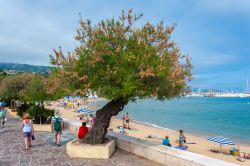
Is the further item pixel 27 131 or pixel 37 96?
pixel 37 96

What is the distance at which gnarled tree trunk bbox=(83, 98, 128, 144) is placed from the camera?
9.97 metres

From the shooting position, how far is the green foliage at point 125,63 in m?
8.91

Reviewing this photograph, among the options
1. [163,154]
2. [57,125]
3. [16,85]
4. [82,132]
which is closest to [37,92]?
[16,85]

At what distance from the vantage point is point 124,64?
909 cm

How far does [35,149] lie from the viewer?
35.3 ft

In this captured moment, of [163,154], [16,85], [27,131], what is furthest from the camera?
[16,85]

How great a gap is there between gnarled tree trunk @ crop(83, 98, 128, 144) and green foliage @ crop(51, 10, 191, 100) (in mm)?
786

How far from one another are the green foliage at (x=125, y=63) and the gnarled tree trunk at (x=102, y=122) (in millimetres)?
786

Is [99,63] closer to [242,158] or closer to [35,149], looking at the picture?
[35,149]

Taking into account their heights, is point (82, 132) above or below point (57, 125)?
below

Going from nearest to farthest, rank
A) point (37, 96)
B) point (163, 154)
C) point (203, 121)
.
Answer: point (163, 154) < point (37, 96) < point (203, 121)

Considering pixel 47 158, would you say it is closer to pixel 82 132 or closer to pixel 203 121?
pixel 82 132

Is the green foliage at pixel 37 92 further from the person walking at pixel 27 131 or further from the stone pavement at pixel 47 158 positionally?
the person walking at pixel 27 131

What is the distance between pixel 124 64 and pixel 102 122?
2.39m
